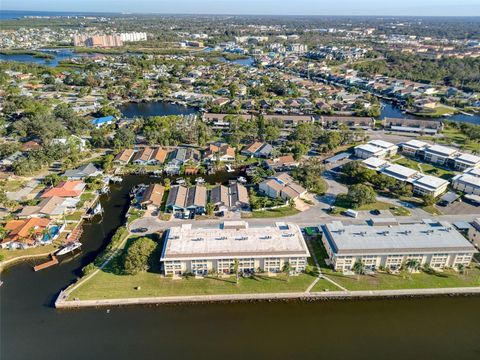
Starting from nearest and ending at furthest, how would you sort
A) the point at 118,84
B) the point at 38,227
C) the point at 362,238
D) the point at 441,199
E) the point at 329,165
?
the point at 362,238 → the point at 38,227 → the point at 441,199 → the point at 329,165 → the point at 118,84

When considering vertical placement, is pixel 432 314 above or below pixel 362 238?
below

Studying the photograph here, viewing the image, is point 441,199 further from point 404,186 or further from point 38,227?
point 38,227

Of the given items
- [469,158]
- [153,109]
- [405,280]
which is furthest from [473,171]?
[153,109]

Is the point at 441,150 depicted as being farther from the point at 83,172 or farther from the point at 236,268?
the point at 83,172

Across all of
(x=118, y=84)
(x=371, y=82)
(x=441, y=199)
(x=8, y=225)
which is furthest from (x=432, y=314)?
(x=118, y=84)

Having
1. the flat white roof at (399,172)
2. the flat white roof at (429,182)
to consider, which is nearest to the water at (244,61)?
the flat white roof at (399,172)

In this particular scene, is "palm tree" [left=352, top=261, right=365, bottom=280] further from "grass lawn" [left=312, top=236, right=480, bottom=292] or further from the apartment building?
the apartment building

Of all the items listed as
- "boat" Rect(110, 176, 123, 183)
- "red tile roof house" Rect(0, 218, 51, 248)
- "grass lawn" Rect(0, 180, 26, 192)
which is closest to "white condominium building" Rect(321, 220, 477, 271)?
"red tile roof house" Rect(0, 218, 51, 248)
